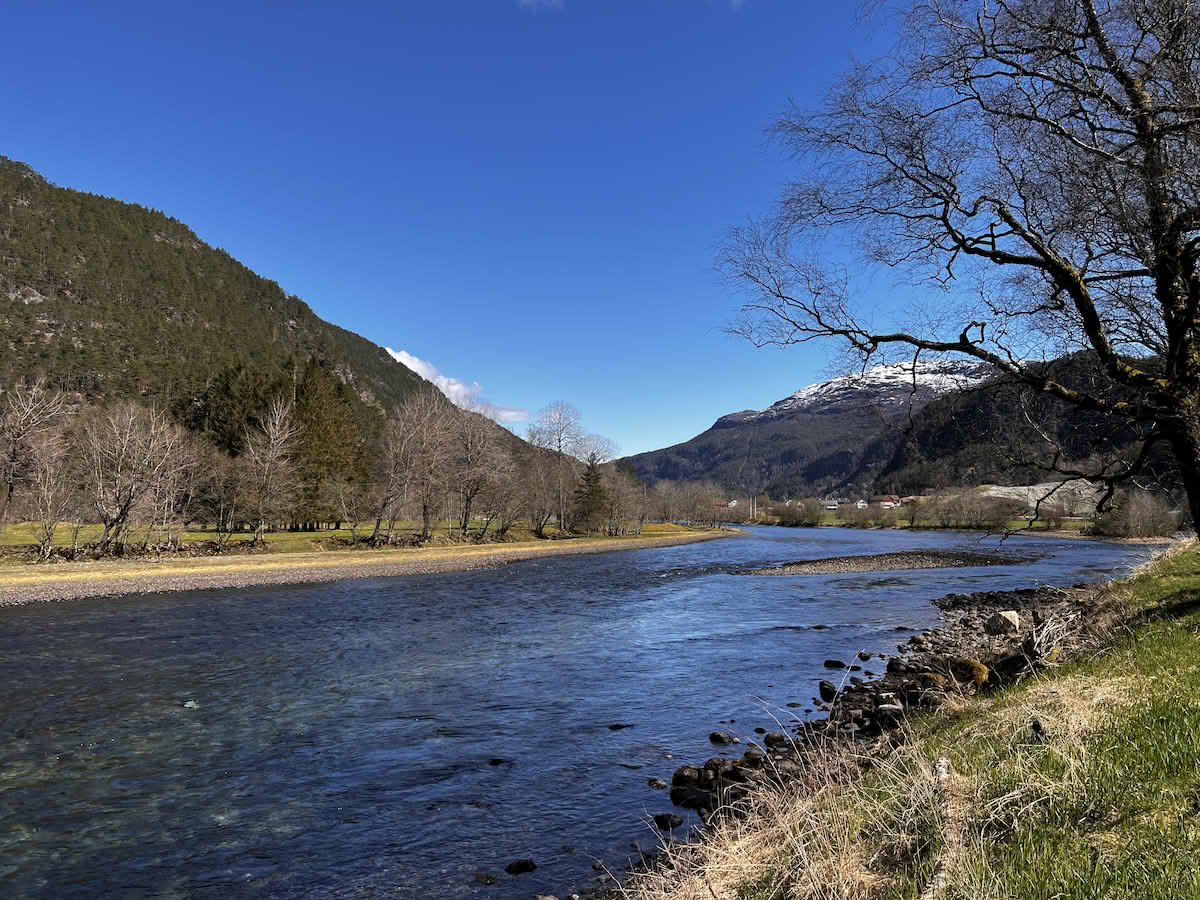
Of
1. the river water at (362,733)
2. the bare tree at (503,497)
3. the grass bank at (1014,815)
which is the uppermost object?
the bare tree at (503,497)

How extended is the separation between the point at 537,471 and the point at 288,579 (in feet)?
157

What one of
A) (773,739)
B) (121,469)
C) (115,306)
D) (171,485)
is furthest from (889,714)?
(115,306)

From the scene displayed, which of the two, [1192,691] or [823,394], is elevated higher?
[823,394]

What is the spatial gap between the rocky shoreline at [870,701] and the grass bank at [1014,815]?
128cm

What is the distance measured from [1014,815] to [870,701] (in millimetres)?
9748

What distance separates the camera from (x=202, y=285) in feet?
589

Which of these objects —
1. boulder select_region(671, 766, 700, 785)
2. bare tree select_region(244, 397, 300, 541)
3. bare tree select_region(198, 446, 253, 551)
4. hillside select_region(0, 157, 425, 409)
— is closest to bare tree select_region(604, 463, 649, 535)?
bare tree select_region(244, 397, 300, 541)

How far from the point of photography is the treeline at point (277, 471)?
44406 mm

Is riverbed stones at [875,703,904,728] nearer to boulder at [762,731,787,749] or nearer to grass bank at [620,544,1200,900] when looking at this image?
boulder at [762,731,787,749]

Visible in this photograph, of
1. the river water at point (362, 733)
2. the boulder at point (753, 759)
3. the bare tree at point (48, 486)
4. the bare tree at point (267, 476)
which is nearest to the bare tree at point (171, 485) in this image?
the bare tree at point (267, 476)

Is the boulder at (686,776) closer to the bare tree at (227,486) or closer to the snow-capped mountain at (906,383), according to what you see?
the snow-capped mountain at (906,383)

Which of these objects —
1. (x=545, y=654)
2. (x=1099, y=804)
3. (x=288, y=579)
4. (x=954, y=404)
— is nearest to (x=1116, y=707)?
(x=1099, y=804)

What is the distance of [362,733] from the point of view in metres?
13.3

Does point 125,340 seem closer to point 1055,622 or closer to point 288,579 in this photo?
point 288,579
